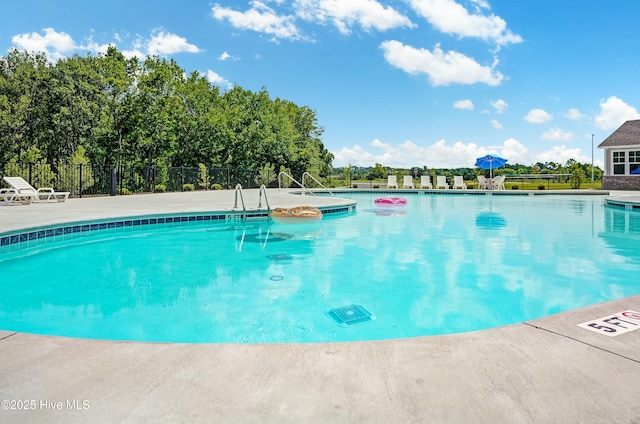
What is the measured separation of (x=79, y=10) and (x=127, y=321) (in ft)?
79.8

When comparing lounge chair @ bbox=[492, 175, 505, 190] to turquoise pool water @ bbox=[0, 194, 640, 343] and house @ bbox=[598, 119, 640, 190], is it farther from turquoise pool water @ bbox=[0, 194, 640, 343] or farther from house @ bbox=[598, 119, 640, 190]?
turquoise pool water @ bbox=[0, 194, 640, 343]

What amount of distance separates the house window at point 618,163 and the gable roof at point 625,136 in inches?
33.6

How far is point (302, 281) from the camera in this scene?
18.0 ft

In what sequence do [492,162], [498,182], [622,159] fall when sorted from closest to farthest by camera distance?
1. [498,182]
2. [492,162]
3. [622,159]

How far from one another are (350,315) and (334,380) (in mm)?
2363

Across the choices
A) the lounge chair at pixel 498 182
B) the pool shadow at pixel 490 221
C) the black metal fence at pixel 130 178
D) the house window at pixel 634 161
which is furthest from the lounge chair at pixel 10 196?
the house window at pixel 634 161

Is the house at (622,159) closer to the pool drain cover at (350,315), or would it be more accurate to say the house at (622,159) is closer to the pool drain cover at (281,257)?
the pool drain cover at (281,257)

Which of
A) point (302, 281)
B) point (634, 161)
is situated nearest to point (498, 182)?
point (634, 161)

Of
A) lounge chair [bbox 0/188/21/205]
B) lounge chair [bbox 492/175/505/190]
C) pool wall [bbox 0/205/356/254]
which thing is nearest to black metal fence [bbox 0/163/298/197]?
lounge chair [bbox 0/188/21/205]

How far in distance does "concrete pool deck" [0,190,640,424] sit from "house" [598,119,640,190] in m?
29.2

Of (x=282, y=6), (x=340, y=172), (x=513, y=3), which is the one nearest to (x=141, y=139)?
(x=282, y=6)

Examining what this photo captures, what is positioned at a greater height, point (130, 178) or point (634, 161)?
point (634, 161)

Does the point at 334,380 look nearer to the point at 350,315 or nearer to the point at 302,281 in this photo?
the point at 350,315

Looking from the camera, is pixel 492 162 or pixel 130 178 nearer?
pixel 130 178
